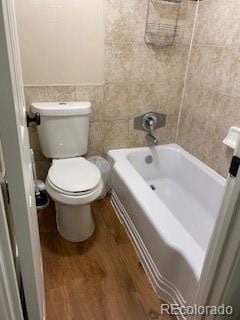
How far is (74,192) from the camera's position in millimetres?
1399

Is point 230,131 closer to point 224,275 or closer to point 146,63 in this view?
point 146,63

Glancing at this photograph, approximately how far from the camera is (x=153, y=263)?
137cm

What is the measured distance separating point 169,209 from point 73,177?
0.82 metres

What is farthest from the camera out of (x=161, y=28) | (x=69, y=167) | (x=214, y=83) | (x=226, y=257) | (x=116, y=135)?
(x=116, y=135)

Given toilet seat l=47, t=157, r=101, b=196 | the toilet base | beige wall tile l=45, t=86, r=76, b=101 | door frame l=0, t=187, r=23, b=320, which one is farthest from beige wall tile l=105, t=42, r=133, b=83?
door frame l=0, t=187, r=23, b=320

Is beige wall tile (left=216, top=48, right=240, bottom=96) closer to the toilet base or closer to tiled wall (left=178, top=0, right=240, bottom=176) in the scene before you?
tiled wall (left=178, top=0, right=240, bottom=176)

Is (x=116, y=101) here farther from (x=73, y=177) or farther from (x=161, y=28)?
(x=73, y=177)

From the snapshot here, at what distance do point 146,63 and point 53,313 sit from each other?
5.93 feet

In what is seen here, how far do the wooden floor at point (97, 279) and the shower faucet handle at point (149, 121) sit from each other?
907mm

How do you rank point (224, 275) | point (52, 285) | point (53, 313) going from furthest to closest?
point (52, 285) → point (53, 313) → point (224, 275)

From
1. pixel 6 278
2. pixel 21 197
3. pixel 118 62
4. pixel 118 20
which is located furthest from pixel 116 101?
pixel 6 278

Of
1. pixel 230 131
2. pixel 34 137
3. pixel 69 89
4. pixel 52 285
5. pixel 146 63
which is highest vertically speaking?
pixel 146 63

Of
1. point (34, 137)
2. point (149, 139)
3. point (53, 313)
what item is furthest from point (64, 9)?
point (53, 313)

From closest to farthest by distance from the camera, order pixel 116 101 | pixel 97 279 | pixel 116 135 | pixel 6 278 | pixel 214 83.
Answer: pixel 6 278, pixel 97 279, pixel 214 83, pixel 116 101, pixel 116 135
